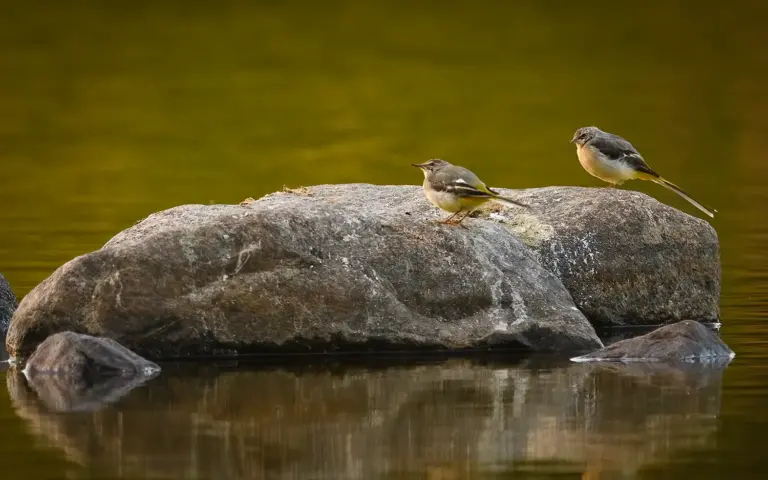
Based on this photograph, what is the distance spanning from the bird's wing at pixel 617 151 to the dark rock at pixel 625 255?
1.98ft

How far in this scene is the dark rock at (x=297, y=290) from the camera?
47.0ft

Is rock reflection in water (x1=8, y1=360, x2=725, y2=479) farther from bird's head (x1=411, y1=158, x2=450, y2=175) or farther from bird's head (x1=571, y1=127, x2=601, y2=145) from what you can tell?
bird's head (x1=571, y1=127, x2=601, y2=145)

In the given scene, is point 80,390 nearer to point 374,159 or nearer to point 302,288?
point 302,288

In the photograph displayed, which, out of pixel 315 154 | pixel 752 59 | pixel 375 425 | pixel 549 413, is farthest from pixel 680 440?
pixel 752 59

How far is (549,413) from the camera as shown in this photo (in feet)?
40.3

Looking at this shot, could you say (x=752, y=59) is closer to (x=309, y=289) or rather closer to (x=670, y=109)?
(x=670, y=109)

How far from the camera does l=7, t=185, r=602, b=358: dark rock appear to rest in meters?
14.3

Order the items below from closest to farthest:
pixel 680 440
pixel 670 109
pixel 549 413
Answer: pixel 680 440 → pixel 549 413 → pixel 670 109

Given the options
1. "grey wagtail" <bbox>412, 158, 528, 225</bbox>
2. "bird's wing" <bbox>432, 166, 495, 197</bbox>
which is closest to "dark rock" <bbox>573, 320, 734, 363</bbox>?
"grey wagtail" <bbox>412, 158, 528, 225</bbox>

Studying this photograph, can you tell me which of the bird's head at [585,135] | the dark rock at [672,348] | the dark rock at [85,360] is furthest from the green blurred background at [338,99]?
the dark rock at [672,348]

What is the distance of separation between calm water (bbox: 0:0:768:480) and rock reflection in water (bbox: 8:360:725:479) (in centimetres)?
3

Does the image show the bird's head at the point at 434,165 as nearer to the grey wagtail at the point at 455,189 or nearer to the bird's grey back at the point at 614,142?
the grey wagtail at the point at 455,189

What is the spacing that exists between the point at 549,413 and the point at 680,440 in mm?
1179

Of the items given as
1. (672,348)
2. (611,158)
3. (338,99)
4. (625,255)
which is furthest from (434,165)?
(338,99)
